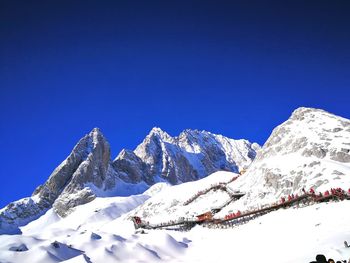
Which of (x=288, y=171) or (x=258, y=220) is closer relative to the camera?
(x=258, y=220)

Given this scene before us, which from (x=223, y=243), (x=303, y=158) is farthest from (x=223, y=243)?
(x=303, y=158)

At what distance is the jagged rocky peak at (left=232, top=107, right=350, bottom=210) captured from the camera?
2464 inches

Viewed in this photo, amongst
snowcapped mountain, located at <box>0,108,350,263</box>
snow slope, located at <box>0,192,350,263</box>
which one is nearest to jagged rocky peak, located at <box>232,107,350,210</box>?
snowcapped mountain, located at <box>0,108,350,263</box>

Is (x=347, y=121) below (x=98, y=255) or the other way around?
the other way around

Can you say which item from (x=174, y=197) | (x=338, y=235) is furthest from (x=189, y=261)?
(x=174, y=197)

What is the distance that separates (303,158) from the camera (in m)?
71.9

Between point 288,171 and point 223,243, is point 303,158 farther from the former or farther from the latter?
point 223,243

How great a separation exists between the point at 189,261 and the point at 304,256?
63.8ft

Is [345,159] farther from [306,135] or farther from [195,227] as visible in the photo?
[195,227]

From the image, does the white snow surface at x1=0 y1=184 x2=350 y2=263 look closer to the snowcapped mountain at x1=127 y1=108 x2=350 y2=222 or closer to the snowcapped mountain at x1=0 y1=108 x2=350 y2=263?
the snowcapped mountain at x1=0 y1=108 x2=350 y2=263

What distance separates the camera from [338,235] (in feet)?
107

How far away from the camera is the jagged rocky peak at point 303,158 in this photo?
62.6 metres

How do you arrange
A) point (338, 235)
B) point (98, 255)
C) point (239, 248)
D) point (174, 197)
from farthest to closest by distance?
point (174, 197) < point (98, 255) < point (239, 248) < point (338, 235)

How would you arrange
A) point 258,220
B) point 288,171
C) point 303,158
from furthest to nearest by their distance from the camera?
1. point 303,158
2. point 288,171
3. point 258,220
